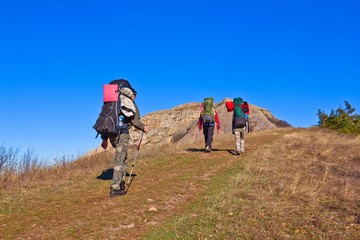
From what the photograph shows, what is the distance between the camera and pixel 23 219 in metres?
6.36

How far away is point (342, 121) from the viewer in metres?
28.2

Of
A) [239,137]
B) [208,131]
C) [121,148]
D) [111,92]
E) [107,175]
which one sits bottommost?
[107,175]

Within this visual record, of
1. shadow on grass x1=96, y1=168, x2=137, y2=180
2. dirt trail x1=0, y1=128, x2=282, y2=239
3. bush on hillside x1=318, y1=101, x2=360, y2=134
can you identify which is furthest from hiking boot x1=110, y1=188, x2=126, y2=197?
A: bush on hillside x1=318, y1=101, x2=360, y2=134

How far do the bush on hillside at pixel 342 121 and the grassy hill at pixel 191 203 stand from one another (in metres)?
16.2

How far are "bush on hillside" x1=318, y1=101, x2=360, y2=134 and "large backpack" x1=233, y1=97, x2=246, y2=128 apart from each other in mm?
14970

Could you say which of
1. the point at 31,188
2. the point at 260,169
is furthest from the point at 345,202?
the point at 31,188

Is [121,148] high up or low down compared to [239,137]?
down

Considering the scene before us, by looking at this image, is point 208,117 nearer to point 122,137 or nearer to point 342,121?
point 122,137

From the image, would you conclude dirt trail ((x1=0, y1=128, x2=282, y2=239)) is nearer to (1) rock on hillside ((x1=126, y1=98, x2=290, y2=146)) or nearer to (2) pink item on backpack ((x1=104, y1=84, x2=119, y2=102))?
(2) pink item on backpack ((x1=104, y1=84, x2=119, y2=102))

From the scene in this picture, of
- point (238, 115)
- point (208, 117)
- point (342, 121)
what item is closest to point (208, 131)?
point (208, 117)

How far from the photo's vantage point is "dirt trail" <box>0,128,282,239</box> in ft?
18.5

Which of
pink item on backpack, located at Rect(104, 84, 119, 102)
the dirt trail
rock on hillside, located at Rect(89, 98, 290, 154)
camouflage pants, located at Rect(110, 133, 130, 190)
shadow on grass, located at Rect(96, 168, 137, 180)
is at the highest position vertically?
rock on hillside, located at Rect(89, 98, 290, 154)

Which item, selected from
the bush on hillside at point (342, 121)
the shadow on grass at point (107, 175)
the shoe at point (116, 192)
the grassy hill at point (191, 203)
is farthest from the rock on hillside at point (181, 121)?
the shoe at point (116, 192)

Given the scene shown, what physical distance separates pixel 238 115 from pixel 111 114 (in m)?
8.10
